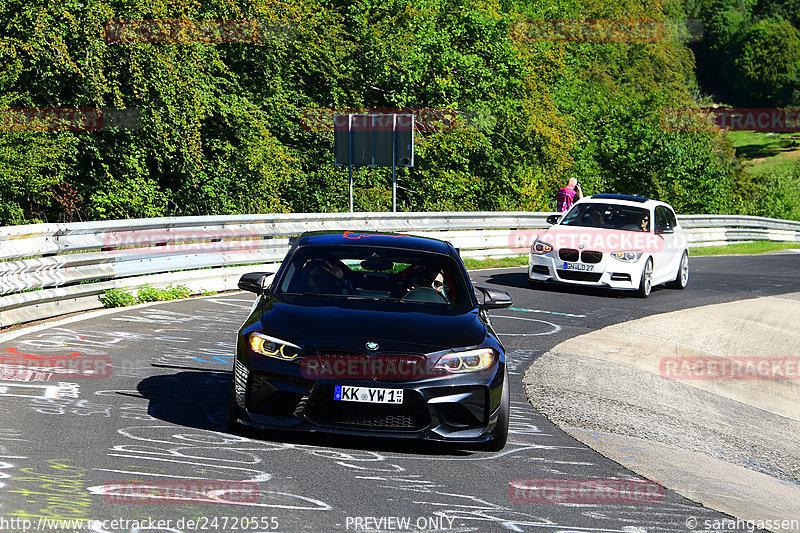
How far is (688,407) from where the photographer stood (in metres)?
9.26

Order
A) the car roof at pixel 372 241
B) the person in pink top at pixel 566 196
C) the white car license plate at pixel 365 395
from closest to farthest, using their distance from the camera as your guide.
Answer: the white car license plate at pixel 365 395 < the car roof at pixel 372 241 < the person in pink top at pixel 566 196

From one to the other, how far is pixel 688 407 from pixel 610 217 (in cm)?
954

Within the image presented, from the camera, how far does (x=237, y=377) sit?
6.47m

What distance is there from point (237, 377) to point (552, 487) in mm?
2048

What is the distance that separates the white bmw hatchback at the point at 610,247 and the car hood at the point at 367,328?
34.5 ft

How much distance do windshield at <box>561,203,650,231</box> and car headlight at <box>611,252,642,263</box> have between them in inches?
34.0

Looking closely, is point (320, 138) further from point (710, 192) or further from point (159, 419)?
point (710, 192)

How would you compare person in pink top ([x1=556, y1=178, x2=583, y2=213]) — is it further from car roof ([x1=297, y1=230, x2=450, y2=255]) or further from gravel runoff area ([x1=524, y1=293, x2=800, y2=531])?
car roof ([x1=297, y1=230, x2=450, y2=255])

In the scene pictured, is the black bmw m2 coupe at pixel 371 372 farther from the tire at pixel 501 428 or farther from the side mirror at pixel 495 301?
the side mirror at pixel 495 301

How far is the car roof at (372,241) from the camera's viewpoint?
778 cm

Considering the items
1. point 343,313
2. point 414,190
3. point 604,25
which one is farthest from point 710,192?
point 343,313

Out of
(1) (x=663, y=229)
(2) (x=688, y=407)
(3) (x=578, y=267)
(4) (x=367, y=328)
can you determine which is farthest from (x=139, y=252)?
(1) (x=663, y=229)

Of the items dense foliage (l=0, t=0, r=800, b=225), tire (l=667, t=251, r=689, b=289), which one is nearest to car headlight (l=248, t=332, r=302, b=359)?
tire (l=667, t=251, r=689, b=289)

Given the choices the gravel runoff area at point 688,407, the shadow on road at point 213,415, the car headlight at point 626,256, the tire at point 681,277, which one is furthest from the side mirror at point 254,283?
the tire at point 681,277
